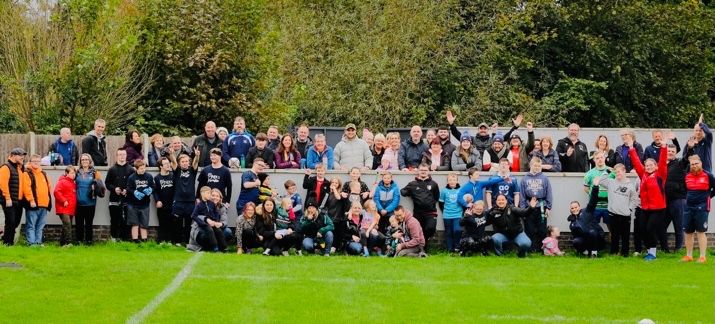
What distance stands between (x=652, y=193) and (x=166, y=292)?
9.56 metres

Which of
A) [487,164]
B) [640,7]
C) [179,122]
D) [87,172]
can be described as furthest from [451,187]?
[640,7]

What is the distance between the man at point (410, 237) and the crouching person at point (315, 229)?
48.9 inches

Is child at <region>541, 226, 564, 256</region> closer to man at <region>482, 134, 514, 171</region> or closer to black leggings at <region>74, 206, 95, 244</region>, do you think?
man at <region>482, 134, 514, 171</region>

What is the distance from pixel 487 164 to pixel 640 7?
2110 cm

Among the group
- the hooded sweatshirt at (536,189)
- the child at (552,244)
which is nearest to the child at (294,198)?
the hooded sweatshirt at (536,189)

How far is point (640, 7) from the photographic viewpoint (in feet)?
140

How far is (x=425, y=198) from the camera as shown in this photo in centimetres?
2269

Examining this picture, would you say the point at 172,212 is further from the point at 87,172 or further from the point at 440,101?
the point at 440,101

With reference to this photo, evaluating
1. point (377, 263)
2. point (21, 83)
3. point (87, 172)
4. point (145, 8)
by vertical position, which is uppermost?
point (145, 8)

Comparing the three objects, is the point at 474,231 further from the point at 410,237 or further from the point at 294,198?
the point at 294,198

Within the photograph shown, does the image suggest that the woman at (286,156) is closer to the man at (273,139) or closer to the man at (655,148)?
the man at (273,139)

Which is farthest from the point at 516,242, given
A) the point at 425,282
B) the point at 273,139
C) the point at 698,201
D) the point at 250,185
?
the point at 273,139

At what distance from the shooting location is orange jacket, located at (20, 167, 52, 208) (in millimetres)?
22344

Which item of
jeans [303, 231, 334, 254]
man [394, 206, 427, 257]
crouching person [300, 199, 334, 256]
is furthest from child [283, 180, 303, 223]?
man [394, 206, 427, 257]
